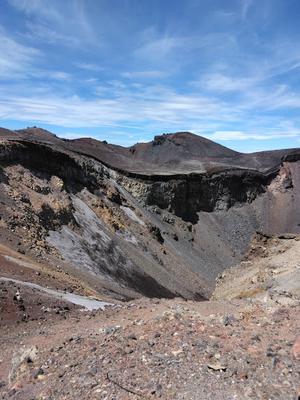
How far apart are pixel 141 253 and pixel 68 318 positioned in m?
27.8

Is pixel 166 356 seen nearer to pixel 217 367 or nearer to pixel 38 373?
pixel 217 367

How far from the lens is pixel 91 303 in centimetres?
1488

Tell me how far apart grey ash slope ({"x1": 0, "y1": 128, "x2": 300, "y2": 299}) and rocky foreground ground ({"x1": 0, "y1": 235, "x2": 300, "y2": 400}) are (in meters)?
15.4

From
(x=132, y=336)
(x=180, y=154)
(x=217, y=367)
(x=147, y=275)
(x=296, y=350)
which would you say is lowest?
(x=147, y=275)

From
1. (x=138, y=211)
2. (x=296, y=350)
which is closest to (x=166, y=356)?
(x=296, y=350)

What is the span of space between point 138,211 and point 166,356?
41.9 m

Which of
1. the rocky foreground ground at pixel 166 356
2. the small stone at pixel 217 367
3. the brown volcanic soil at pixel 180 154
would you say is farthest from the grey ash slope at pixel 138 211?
the small stone at pixel 217 367

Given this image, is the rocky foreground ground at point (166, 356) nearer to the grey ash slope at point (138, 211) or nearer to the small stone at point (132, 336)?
the small stone at point (132, 336)

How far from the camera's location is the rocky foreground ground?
5977 millimetres

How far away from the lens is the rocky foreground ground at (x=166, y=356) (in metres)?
5.98

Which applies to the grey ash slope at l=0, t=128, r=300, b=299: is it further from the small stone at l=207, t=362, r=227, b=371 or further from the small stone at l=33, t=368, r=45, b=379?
the small stone at l=207, t=362, r=227, b=371

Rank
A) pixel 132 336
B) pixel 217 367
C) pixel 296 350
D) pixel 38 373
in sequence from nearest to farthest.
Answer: pixel 217 367 → pixel 296 350 → pixel 38 373 → pixel 132 336

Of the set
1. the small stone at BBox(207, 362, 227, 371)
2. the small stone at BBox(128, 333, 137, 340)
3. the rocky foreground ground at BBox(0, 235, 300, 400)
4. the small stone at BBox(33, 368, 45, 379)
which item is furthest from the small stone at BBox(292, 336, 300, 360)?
the small stone at BBox(33, 368, 45, 379)

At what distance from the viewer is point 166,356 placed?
6730 millimetres
